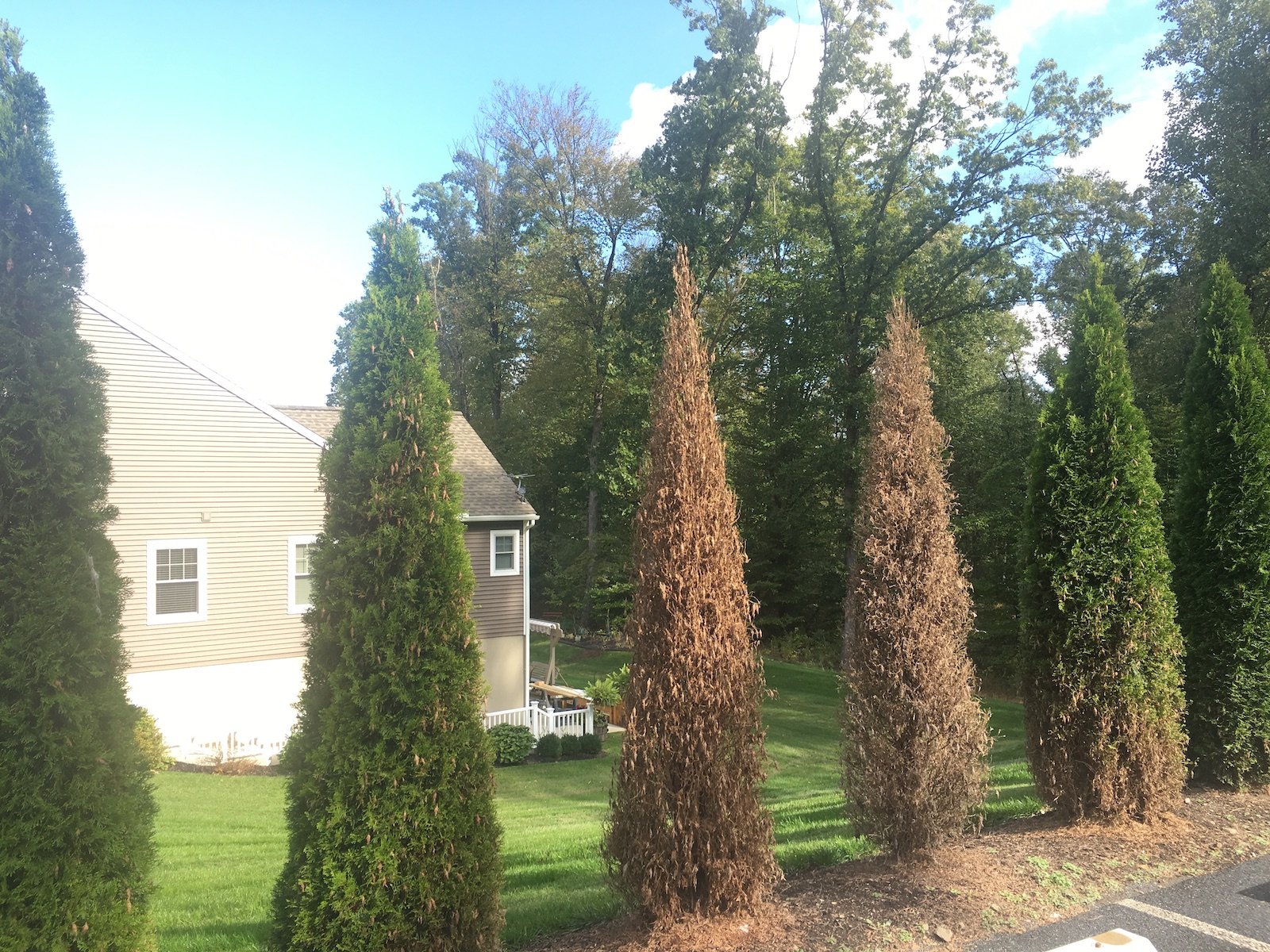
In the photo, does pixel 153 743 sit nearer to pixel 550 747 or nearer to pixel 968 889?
pixel 550 747

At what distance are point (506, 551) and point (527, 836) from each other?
30.7ft

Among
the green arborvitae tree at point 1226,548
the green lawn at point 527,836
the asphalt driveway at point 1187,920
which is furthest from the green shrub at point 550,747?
the asphalt driveway at point 1187,920

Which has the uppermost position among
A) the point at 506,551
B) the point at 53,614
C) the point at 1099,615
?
the point at 506,551

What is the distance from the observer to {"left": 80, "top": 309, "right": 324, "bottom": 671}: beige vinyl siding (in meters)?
12.9

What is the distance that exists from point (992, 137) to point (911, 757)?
798 inches

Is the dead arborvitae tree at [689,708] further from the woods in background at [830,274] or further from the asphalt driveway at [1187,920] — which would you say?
the woods in background at [830,274]

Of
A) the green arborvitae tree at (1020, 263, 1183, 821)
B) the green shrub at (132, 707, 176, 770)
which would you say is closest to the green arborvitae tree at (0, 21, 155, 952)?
the green arborvitae tree at (1020, 263, 1183, 821)

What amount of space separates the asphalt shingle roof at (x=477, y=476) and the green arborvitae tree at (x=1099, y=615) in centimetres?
1160

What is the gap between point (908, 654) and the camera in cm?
555

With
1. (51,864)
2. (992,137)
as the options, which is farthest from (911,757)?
(992,137)

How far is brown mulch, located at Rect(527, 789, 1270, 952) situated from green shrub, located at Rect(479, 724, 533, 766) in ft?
30.4

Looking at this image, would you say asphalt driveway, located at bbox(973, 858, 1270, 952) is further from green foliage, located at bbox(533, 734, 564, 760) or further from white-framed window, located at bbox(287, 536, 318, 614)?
white-framed window, located at bbox(287, 536, 318, 614)

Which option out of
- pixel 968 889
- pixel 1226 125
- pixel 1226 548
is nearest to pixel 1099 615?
pixel 1226 548

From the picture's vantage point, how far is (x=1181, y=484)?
27.6ft
